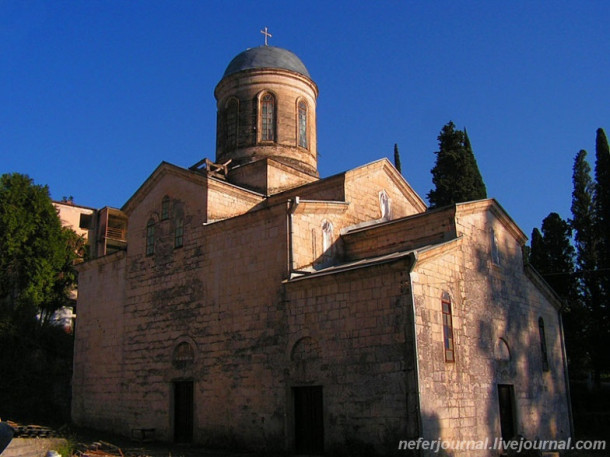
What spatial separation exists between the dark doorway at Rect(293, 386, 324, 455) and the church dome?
10.9 metres

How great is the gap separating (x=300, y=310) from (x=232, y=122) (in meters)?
8.52

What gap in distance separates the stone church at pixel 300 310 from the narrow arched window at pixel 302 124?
0.05 m

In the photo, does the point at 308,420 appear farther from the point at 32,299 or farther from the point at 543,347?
the point at 32,299

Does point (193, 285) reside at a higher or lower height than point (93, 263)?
lower

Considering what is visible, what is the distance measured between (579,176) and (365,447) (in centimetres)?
2043

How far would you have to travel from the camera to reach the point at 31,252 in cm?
2252

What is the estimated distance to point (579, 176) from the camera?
25.6 m

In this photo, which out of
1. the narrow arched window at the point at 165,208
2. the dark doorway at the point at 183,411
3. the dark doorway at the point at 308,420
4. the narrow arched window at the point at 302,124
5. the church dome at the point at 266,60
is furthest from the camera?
the church dome at the point at 266,60

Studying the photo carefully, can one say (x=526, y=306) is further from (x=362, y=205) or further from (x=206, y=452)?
(x=206, y=452)

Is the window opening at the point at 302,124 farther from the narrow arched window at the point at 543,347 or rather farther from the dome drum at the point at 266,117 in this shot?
the narrow arched window at the point at 543,347

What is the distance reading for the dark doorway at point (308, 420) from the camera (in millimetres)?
10758

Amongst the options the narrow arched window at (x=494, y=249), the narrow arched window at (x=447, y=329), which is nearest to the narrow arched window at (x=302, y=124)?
the narrow arched window at (x=494, y=249)

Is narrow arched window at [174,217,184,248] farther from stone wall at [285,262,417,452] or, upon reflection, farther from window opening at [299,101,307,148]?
window opening at [299,101,307,148]

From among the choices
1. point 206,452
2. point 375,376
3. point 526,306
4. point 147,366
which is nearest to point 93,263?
point 147,366
